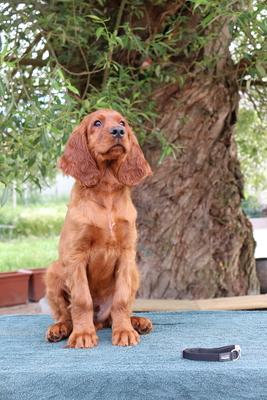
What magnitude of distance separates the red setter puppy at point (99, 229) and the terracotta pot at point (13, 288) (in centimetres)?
330

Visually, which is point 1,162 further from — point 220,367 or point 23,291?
point 23,291

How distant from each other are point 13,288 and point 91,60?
9.29 feet

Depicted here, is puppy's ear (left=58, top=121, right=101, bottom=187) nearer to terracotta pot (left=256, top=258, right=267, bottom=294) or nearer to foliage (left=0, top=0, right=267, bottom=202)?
foliage (left=0, top=0, right=267, bottom=202)

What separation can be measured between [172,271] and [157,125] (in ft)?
4.11

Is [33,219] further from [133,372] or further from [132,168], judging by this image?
[133,372]

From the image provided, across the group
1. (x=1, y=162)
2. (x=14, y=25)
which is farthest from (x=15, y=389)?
(x=14, y=25)

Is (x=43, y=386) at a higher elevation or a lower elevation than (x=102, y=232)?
lower

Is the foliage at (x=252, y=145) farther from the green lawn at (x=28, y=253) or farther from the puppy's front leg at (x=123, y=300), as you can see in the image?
the puppy's front leg at (x=123, y=300)

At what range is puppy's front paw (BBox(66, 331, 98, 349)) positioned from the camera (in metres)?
2.08

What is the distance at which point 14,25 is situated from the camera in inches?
133

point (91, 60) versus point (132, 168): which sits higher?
point (91, 60)

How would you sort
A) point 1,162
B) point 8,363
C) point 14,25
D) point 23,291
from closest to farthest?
point 8,363 < point 1,162 < point 14,25 < point 23,291

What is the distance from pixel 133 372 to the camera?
5.38ft

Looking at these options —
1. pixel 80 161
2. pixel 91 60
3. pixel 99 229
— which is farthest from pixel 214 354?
pixel 91 60
